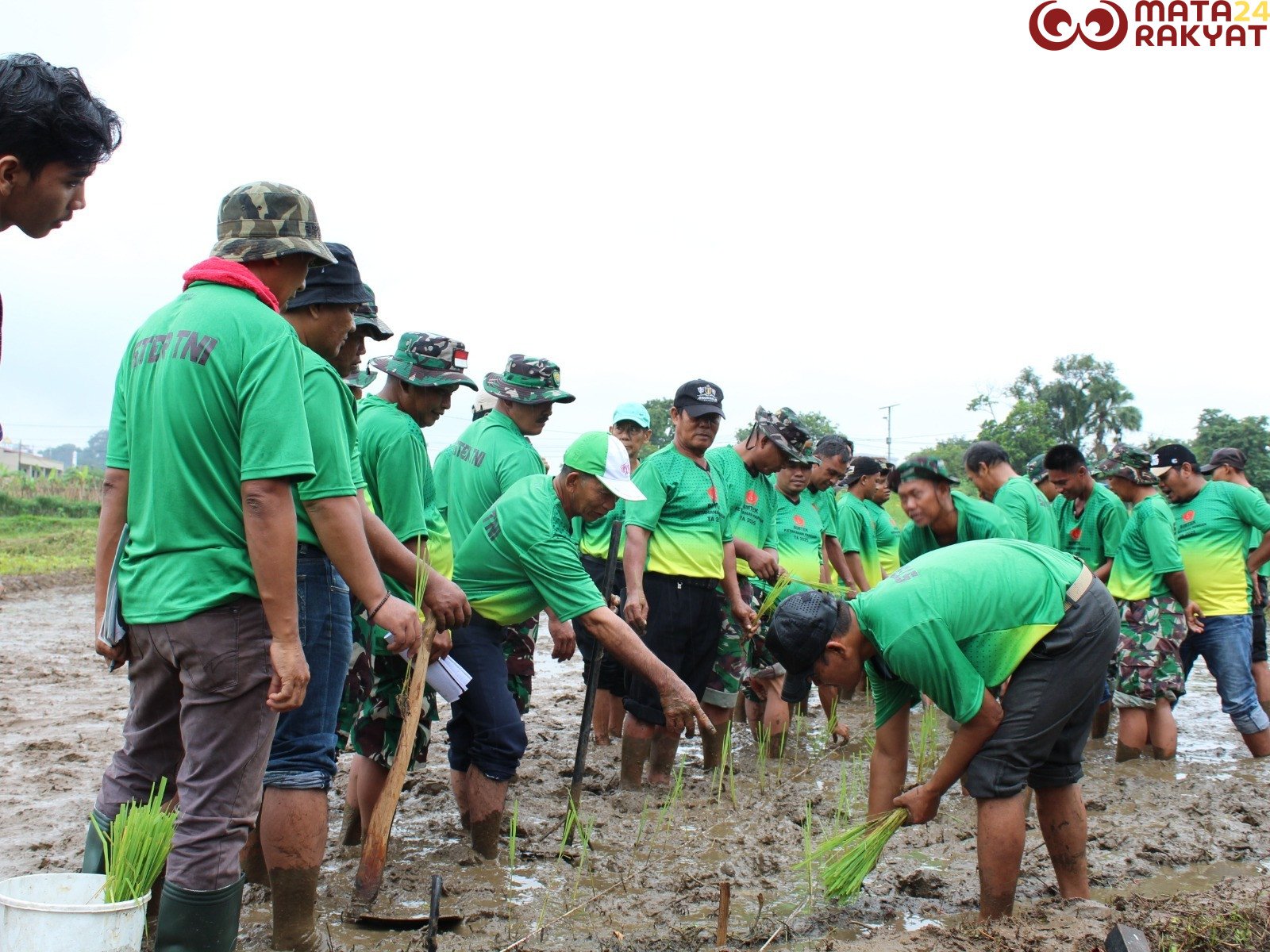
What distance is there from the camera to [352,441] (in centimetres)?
335

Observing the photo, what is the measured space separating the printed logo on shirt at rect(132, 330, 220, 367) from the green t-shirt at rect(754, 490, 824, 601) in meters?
5.04

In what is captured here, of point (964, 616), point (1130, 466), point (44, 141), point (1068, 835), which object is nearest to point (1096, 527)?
point (1130, 466)

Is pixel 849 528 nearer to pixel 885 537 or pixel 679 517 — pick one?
pixel 885 537

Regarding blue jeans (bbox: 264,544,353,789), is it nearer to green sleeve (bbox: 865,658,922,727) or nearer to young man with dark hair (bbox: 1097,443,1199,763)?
green sleeve (bbox: 865,658,922,727)

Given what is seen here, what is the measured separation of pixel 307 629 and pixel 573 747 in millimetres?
3975

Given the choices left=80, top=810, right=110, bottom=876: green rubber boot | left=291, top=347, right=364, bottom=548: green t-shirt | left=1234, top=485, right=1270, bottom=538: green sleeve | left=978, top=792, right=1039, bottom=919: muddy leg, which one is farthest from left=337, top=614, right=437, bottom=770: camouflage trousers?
left=1234, top=485, right=1270, bottom=538: green sleeve

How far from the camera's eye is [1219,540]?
286 inches

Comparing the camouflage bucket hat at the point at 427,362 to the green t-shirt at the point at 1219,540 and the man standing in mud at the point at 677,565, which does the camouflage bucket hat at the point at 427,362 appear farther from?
the green t-shirt at the point at 1219,540

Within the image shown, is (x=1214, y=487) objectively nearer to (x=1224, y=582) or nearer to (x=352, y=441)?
(x=1224, y=582)

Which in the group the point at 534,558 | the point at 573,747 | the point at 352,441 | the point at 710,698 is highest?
the point at 352,441

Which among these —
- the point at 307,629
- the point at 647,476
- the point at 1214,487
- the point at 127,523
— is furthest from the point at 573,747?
the point at 1214,487

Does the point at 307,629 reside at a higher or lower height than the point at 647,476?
lower

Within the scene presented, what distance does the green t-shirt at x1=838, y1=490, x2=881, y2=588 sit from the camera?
29.2 feet

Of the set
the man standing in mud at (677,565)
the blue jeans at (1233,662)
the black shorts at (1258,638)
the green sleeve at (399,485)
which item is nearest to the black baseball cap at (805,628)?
the green sleeve at (399,485)
